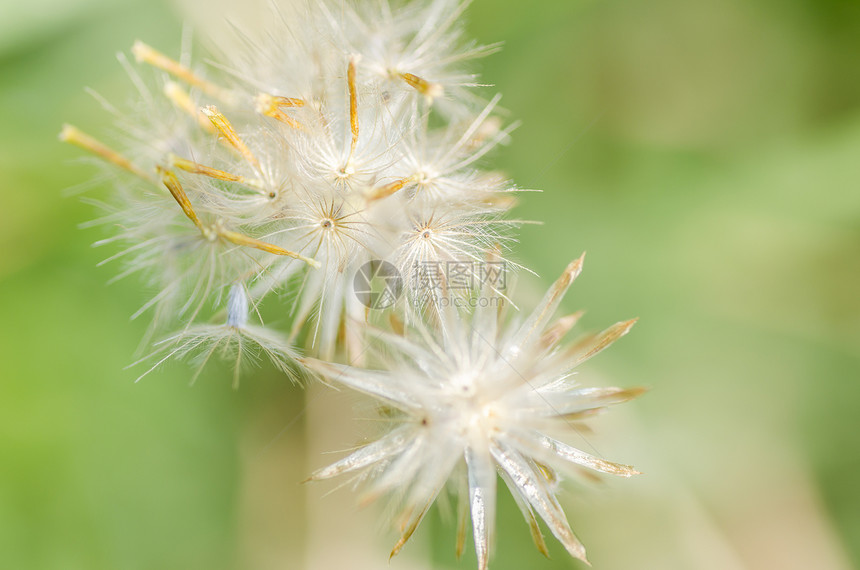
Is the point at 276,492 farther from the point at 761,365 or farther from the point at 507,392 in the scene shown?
the point at 761,365

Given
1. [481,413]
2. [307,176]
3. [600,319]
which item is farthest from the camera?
[600,319]

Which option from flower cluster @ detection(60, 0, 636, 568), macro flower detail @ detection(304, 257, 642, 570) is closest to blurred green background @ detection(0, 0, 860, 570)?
flower cluster @ detection(60, 0, 636, 568)

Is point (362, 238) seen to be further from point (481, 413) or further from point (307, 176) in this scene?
point (481, 413)

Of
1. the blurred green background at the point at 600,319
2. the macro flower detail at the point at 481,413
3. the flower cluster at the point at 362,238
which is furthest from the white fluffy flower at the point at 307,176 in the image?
the blurred green background at the point at 600,319

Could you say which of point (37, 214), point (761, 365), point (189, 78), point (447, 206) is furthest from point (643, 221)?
point (37, 214)

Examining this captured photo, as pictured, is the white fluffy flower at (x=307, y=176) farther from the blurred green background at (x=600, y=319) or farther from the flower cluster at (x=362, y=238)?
the blurred green background at (x=600, y=319)

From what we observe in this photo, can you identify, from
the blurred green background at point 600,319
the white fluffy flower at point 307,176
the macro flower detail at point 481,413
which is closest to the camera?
the macro flower detail at point 481,413

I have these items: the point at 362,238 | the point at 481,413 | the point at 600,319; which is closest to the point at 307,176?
the point at 362,238
